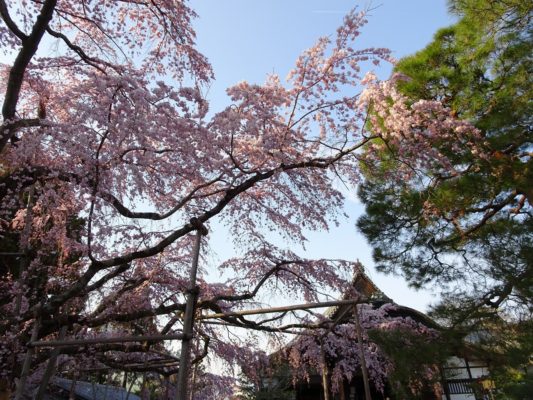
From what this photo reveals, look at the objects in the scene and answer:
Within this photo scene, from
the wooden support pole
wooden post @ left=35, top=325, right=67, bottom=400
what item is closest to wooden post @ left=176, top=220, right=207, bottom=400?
the wooden support pole

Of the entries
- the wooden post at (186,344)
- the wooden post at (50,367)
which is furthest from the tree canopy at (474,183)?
the wooden post at (50,367)

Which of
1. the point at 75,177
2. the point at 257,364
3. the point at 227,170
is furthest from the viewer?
the point at 257,364

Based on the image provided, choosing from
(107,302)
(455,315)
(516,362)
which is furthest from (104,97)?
(516,362)

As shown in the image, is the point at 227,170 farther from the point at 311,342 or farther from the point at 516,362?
the point at 311,342

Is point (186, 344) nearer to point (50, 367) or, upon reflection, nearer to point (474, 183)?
point (50, 367)

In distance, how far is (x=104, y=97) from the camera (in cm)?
424

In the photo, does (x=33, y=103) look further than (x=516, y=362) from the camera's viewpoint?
Yes

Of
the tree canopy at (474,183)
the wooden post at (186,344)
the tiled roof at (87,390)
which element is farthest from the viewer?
the tiled roof at (87,390)

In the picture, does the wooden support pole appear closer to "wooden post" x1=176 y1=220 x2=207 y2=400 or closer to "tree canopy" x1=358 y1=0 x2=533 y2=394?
"wooden post" x1=176 y1=220 x2=207 y2=400

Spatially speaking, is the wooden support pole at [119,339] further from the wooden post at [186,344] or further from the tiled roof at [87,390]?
the tiled roof at [87,390]

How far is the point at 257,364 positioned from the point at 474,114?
683cm

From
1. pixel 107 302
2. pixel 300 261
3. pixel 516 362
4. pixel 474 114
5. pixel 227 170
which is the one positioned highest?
pixel 474 114

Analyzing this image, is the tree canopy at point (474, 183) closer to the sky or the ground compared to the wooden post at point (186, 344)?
closer to the sky

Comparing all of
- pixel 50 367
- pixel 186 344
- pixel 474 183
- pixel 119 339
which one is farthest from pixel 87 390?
pixel 474 183
